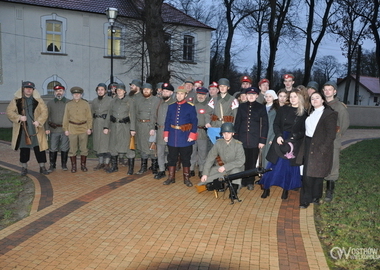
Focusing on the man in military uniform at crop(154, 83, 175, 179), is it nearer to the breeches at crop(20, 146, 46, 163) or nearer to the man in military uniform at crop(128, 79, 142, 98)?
the man in military uniform at crop(128, 79, 142, 98)

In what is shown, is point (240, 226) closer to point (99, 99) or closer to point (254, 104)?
point (254, 104)

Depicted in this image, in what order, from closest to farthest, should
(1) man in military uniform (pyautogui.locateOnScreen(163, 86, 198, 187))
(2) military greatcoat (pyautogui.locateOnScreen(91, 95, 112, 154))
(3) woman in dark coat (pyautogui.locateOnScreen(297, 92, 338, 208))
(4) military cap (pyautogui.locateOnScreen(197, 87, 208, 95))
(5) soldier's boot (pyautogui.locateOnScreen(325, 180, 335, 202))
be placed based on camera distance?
1. (3) woman in dark coat (pyautogui.locateOnScreen(297, 92, 338, 208))
2. (5) soldier's boot (pyautogui.locateOnScreen(325, 180, 335, 202))
3. (1) man in military uniform (pyautogui.locateOnScreen(163, 86, 198, 187))
4. (4) military cap (pyautogui.locateOnScreen(197, 87, 208, 95))
5. (2) military greatcoat (pyautogui.locateOnScreen(91, 95, 112, 154))

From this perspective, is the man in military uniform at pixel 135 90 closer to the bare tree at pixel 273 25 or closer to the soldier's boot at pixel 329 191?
the soldier's boot at pixel 329 191

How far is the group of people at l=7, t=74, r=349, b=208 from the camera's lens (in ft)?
21.2

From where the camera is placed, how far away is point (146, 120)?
28.2 feet

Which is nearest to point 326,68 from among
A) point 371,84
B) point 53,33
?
point 371,84

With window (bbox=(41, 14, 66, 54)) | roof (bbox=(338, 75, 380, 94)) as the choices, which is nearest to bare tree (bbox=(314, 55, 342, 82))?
roof (bbox=(338, 75, 380, 94))

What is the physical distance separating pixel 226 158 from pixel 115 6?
72.8ft

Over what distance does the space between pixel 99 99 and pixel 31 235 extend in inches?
171

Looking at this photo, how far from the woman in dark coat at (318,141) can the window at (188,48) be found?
23235mm

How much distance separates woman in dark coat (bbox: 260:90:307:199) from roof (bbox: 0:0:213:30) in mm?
18871

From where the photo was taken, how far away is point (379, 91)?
200 feet

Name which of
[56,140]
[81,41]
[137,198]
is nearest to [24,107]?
[56,140]

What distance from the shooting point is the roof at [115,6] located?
949 inches
